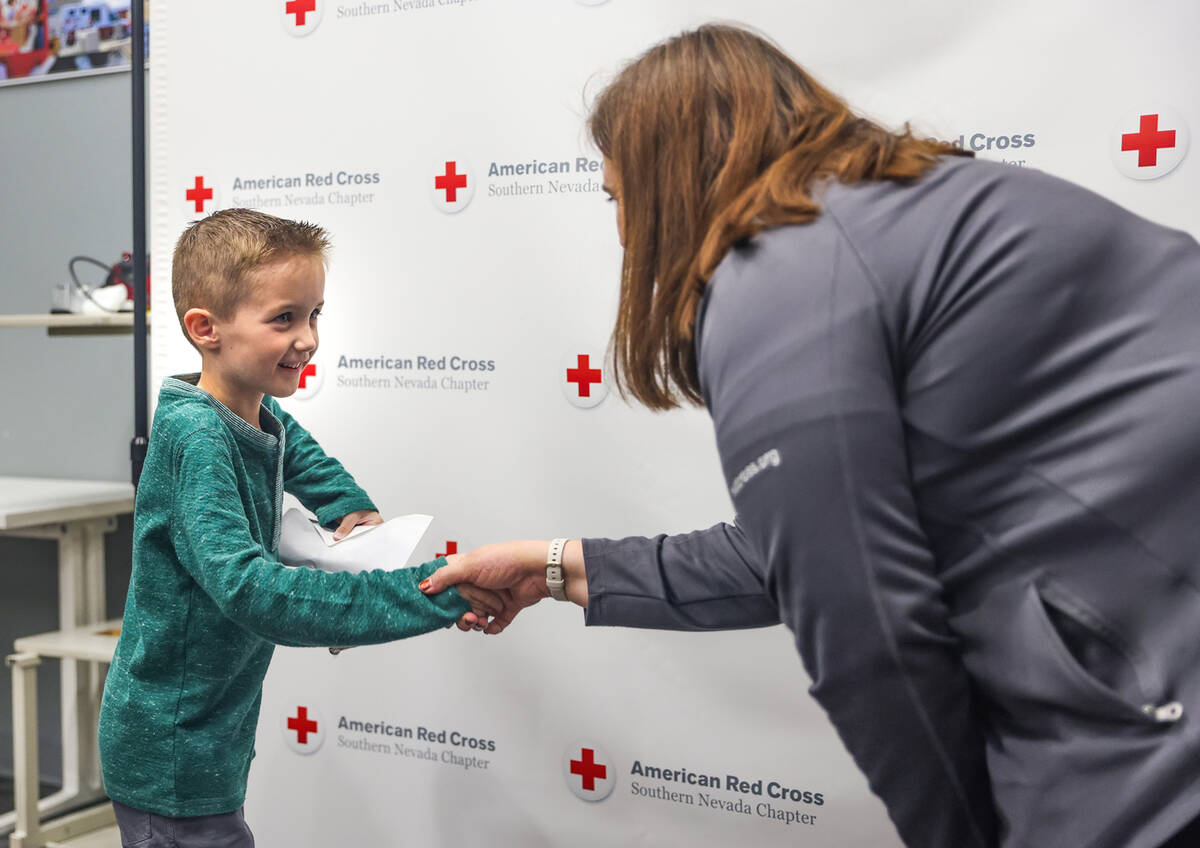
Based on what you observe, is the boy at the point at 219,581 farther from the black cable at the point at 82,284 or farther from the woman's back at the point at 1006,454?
the black cable at the point at 82,284

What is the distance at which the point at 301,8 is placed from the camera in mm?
2090

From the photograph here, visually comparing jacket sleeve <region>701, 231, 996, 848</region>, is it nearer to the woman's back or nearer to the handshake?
the woman's back

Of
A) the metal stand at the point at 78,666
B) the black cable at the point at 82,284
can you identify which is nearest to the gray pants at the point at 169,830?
the metal stand at the point at 78,666

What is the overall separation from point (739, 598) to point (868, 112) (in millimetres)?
927

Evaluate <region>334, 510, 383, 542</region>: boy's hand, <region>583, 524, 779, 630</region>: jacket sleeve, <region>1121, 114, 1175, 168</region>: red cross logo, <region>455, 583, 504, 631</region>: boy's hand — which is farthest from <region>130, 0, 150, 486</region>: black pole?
<region>1121, 114, 1175, 168</region>: red cross logo

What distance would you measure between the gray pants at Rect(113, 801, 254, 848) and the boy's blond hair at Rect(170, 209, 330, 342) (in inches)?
25.9

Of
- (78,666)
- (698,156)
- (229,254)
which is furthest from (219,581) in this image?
(78,666)

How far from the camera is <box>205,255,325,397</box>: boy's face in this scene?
1365 millimetres

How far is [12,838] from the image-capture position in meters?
2.51

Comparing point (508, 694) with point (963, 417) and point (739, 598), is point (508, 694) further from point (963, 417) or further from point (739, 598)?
point (963, 417)

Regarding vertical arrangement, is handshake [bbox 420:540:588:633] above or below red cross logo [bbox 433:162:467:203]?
below

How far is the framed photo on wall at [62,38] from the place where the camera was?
9.41ft

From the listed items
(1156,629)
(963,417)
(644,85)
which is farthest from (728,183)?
(1156,629)

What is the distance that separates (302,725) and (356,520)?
799 millimetres
